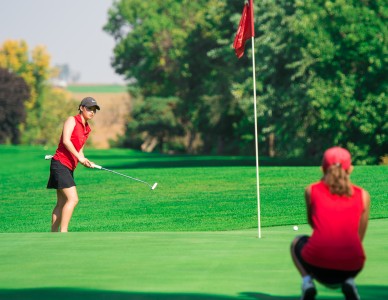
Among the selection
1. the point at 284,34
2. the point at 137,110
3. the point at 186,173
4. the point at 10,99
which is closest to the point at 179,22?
the point at 137,110

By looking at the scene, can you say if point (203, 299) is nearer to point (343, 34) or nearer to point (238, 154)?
point (343, 34)

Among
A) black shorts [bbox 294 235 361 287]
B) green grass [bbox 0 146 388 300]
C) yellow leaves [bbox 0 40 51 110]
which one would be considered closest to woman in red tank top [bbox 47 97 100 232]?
green grass [bbox 0 146 388 300]

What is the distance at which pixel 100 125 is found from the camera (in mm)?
161000

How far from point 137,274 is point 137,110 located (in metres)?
94.9

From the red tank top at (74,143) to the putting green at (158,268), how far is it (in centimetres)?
193

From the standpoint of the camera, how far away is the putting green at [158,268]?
375 inches

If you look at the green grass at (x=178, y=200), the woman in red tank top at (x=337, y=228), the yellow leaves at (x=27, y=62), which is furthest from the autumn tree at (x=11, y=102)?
the woman in red tank top at (x=337, y=228)

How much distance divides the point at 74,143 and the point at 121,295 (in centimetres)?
705

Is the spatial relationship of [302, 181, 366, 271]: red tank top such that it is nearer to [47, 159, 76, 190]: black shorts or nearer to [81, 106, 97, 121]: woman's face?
[81, 106, 97, 121]: woman's face

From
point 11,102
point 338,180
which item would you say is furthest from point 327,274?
point 11,102

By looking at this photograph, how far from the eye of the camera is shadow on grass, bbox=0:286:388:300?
30.2ft

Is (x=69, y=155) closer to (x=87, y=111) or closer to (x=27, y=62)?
(x=87, y=111)

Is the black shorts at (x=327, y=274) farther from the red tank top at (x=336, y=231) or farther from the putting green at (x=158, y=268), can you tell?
the putting green at (x=158, y=268)

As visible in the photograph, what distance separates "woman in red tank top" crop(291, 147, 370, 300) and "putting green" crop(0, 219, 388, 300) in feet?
3.54
